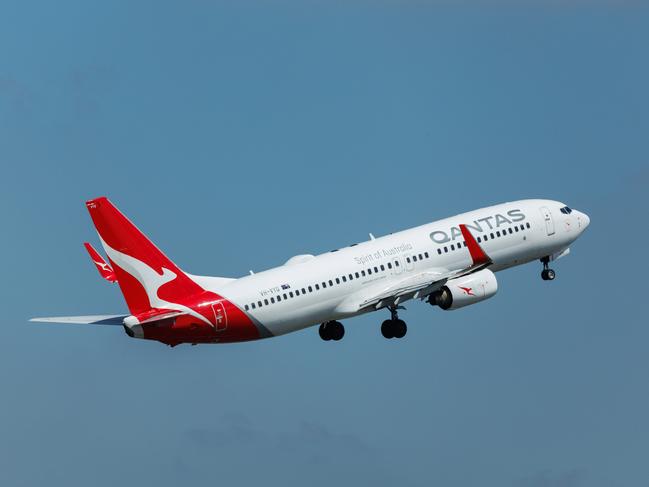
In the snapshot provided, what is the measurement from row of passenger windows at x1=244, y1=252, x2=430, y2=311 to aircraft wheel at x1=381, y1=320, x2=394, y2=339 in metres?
3.67

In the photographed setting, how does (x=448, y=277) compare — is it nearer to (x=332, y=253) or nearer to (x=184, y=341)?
(x=332, y=253)

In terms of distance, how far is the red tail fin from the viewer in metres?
98.2

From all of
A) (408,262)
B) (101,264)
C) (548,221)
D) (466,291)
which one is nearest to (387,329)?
(408,262)

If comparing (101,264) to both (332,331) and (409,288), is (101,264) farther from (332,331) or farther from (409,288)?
(409,288)

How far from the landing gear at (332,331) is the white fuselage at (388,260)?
4925mm

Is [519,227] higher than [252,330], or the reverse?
[519,227]

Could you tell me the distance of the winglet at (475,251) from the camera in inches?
4139

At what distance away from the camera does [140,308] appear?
99625 millimetres

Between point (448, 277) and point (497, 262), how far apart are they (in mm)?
7037

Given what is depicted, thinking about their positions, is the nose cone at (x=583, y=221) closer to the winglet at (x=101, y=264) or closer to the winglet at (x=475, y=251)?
the winglet at (x=475, y=251)

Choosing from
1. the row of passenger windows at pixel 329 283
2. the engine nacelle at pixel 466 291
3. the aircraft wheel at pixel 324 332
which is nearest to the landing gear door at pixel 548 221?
the engine nacelle at pixel 466 291

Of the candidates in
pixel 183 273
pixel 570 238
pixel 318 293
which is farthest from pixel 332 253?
pixel 570 238

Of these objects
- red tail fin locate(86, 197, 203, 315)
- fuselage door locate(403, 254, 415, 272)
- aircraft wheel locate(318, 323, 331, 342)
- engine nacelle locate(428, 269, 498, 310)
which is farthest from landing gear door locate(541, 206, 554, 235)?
red tail fin locate(86, 197, 203, 315)

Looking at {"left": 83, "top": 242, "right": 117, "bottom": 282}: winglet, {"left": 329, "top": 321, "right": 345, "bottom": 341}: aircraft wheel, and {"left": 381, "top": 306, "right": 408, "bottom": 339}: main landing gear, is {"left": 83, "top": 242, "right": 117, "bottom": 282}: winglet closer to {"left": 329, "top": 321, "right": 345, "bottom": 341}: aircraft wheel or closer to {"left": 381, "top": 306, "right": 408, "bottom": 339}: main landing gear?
{"left": 329, "top": 321, "right": 345, "bottom": 341}: aircraft wheel
